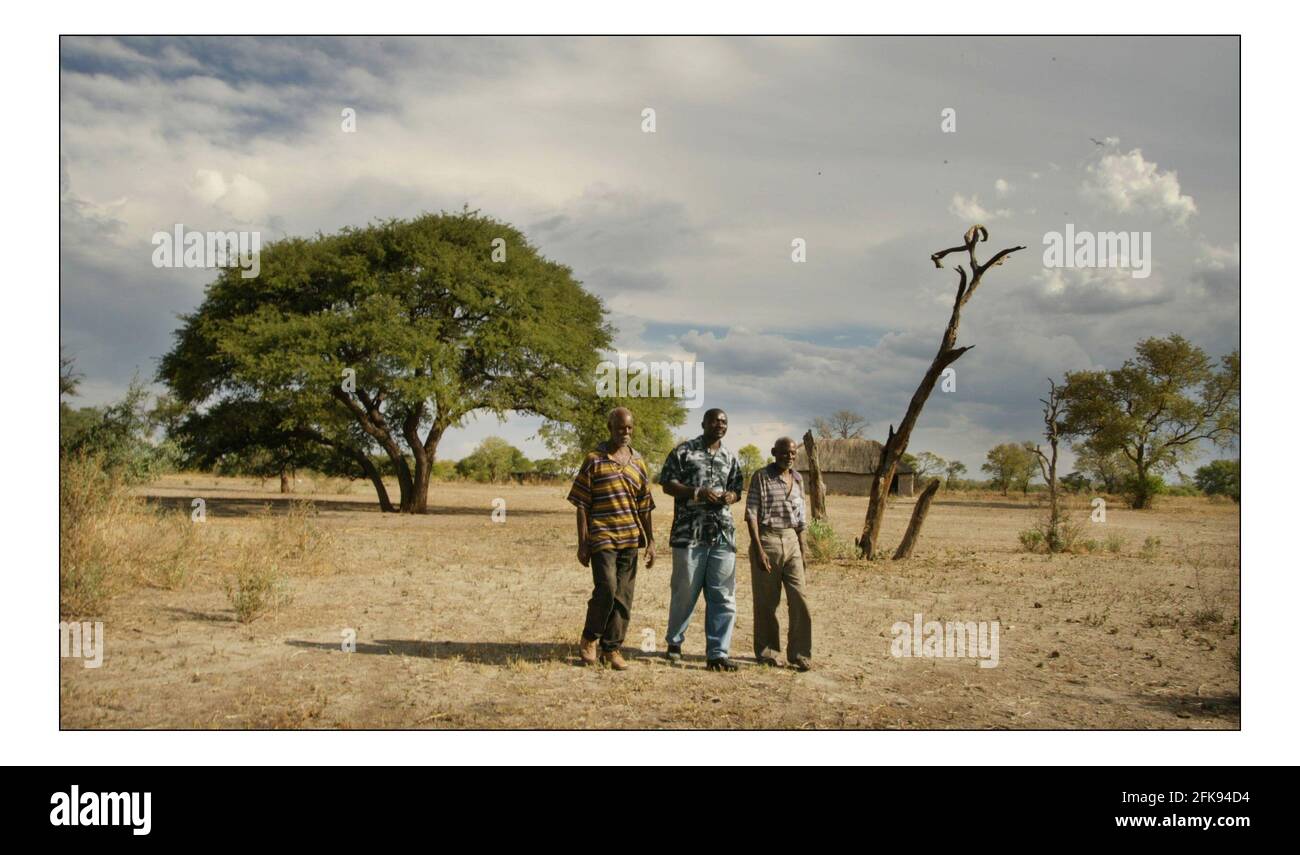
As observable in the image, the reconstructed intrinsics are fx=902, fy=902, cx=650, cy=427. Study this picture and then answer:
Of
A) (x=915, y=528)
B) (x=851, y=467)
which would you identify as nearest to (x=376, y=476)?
(x=915, y=528)

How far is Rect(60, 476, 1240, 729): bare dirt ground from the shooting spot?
19.6 feet

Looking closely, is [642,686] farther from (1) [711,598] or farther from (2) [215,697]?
(2) [215,697]

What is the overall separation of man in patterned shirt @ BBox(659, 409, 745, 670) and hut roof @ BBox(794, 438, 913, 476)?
4609 cm

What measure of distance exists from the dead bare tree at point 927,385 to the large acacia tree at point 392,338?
13.4m

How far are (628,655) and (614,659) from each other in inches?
24.1

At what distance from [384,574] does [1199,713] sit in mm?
9759

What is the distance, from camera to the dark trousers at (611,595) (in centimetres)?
672

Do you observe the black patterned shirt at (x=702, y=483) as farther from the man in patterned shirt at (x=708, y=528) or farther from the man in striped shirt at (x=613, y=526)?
the man in striped shirt at (x=613, y=526)

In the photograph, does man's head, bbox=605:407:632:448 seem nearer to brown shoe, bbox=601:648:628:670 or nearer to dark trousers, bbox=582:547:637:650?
dark trousers, bbox=582:547:637:650

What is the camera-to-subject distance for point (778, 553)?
7.03m

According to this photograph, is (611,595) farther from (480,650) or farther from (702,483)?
(480,650)

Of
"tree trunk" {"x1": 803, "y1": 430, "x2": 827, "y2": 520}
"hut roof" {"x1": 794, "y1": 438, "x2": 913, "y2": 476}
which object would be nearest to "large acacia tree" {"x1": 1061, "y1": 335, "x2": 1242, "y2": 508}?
"hut roof" {"x1": 794, "y1": 438, "x2": 913, "y2": 476}

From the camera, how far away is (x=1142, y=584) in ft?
41.3

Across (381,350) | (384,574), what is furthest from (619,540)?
(381,350)
